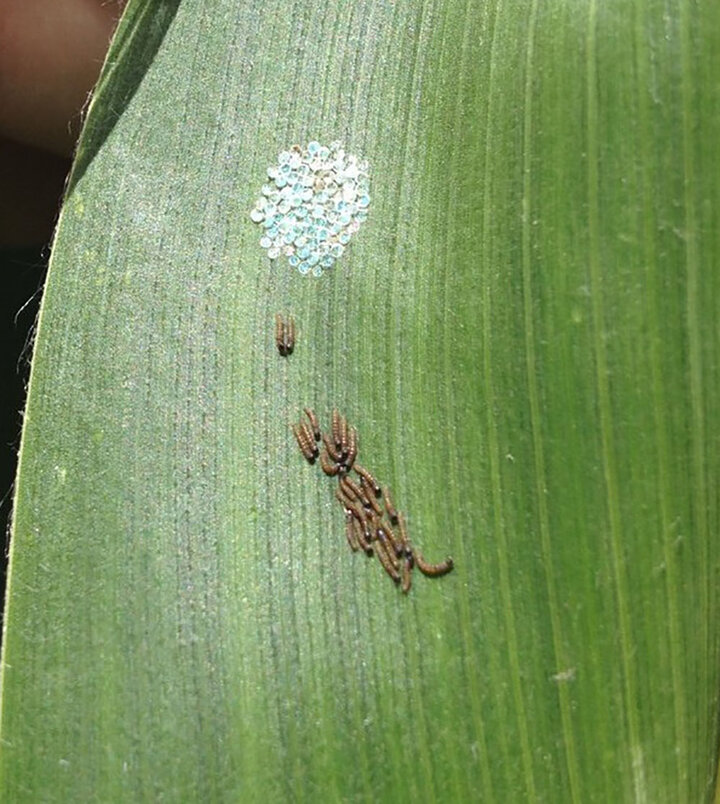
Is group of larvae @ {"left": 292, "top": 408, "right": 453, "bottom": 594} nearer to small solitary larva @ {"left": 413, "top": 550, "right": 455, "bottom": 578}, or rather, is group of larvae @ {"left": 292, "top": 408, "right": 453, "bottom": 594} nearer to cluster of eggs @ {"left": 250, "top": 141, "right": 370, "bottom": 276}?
small solitary larva @ {"left": 413, "top": 550, "right": 455, "bottom": 578}

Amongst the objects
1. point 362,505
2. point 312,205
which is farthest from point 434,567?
point 312,205

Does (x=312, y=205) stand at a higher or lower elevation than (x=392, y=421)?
higher

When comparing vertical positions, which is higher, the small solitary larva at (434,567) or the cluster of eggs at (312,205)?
the cluster of eggs at (312,205)

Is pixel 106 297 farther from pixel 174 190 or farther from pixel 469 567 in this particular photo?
pixel 469 567

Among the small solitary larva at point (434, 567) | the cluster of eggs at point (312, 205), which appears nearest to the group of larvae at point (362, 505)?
the small solitary larva at point (434, 567)

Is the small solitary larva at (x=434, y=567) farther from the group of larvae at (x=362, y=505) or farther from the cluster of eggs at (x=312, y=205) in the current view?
the cluster of eggs at (x=312, y=205)

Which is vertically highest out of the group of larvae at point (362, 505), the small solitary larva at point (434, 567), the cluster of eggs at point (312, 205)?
the cluster of eggs at point (312, 205)

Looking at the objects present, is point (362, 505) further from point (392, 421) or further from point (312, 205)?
point (312, 205)

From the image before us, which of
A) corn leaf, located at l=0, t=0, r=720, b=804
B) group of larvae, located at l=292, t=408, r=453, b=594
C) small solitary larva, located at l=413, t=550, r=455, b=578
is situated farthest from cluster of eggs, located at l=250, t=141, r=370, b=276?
small solitary larva, located at l=413, t=550, r=455, b=578

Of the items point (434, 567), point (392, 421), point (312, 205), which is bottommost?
point (434, 567)
